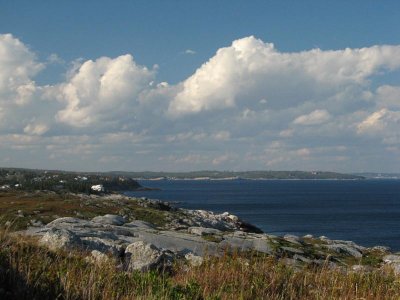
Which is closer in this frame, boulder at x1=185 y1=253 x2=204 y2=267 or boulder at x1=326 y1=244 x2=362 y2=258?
boulder at x1=185 y1=253 x2=204 y2=267

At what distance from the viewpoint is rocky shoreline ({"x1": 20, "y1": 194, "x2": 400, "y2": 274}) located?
1283 cm

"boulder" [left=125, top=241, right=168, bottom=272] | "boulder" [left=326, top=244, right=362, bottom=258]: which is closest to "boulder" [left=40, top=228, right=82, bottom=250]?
"boulder" [left=125, top=241, right=168, bottom=272]

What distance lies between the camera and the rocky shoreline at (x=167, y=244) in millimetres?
12830

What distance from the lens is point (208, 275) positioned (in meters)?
8.77

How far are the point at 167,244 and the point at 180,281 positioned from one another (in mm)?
19170

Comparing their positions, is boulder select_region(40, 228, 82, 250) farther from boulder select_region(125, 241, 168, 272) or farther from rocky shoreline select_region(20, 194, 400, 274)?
boulder select_region(125, 241, 168, 272)

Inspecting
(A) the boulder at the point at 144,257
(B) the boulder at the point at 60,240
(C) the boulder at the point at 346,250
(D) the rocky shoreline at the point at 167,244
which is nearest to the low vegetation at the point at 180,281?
(D) the rocky shoreline at the point at 167,244

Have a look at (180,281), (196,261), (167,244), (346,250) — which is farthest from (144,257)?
(346,250)

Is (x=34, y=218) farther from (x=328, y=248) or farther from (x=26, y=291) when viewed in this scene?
(x=26, y=291)

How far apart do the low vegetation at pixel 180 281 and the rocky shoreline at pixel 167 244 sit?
26.9 inches

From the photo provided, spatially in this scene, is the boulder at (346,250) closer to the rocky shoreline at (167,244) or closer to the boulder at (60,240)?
the rocky shoreline at (167,244)

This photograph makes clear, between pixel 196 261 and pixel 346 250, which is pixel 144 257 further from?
pixel 346 250

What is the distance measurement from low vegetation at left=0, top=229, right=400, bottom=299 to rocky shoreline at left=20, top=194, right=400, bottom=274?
683 millimetres

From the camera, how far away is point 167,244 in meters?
27.7
